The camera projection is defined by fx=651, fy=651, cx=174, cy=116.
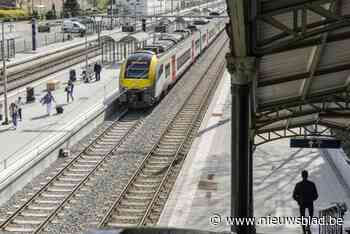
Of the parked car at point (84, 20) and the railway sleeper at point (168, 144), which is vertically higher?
the parked car at point (84, 20)

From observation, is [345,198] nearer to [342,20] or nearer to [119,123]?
[342,20]

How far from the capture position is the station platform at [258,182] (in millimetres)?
14961

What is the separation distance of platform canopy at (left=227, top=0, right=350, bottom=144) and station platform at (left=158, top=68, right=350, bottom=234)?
1857 millimetres

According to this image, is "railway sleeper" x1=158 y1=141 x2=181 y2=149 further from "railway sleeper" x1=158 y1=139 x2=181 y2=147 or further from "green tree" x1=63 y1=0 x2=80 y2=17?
"green tree" x1=63 y1=0 x2=80 y2=17

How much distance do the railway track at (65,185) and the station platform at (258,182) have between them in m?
2.56

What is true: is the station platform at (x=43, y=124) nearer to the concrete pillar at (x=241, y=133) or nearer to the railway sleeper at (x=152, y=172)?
the railway sleeper at (x=152, y=172)

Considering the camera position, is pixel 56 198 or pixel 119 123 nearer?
pixel 56 198

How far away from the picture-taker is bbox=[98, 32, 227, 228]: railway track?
598 inches

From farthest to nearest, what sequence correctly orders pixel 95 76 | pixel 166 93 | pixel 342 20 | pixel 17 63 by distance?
pixel 17 63, pixel 95 76, pixel 166 93, pixel 342 20

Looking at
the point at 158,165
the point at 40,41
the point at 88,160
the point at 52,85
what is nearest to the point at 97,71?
the point at 52,85

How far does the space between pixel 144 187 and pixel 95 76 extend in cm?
1916

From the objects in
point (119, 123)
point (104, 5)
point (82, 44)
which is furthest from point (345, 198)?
point (104, 5)

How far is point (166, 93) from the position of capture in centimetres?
3262

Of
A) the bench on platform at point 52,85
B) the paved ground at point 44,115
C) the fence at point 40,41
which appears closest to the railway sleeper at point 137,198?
the paved ground at point 44,115
